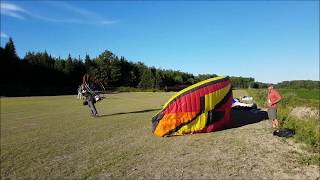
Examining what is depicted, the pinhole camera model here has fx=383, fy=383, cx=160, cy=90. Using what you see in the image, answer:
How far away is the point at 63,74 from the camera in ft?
309

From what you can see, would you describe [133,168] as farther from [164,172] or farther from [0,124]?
[0,124]

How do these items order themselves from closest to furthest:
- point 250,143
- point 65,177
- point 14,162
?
point 65,177 < point 14,162 < point 250,143

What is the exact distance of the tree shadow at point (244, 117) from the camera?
16.8 meters

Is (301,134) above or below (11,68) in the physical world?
below

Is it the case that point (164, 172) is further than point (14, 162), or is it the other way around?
point (14, 162)

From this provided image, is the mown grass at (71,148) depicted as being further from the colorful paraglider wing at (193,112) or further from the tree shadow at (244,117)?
the tree shadow at (244,117)

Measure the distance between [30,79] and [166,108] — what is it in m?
77.0

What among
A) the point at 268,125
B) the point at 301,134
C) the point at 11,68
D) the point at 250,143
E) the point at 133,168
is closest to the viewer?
the point at 133,168

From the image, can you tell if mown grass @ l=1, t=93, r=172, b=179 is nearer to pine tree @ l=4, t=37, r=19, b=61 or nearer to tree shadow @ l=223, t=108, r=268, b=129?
tree shadow @ l=223, t=108, r=268, b=129

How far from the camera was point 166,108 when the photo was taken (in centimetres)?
1397

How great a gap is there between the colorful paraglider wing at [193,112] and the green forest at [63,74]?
4151cm

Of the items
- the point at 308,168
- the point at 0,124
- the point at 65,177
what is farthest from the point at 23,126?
the point at 308,168

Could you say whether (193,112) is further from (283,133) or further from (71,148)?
(71,148)

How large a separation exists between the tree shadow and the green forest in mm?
34226
